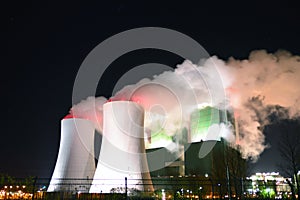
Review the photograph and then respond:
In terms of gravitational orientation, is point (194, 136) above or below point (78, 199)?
above

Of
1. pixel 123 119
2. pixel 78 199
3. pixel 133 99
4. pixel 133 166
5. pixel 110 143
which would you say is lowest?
pixel 78 199

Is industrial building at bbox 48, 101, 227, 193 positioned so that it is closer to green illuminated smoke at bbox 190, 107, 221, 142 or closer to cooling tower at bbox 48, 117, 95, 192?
cooling tower at bbox 48, 117, 95, 192

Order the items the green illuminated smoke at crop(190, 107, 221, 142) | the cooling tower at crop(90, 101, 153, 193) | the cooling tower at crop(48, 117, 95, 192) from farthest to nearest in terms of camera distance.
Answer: the green illuminated smoke at crop(190, 107, 221, 142) < the cooling tower at crop(48, 117, 95, 192) < the cooling tower at crop(90, 101, 153, 193)

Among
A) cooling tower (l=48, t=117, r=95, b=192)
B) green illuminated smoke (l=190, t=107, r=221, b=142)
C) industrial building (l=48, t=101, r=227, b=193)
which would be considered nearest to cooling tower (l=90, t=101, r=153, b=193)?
industrial building (l=48, t=101, r=227, b=193)

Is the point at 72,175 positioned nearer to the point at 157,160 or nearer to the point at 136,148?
the point at 136,148

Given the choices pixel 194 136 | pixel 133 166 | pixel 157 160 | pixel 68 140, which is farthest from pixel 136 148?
pixel 157 160

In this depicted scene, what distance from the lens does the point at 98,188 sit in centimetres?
1499

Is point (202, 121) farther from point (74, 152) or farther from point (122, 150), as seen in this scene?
point (122, 150)

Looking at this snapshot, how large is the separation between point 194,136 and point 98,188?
2145cm

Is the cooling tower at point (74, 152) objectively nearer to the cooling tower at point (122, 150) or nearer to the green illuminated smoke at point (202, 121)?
the cooling tower at point (122, 150)

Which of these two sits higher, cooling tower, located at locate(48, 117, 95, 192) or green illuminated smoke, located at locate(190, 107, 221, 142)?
green illuminated smoke, located at locate(190, 107, 221, 142)

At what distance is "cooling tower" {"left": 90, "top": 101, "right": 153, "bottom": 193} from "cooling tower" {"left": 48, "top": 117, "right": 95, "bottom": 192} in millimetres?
2482

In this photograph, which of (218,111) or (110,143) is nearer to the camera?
(110,143)

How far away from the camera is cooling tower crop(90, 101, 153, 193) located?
47.8 feet
